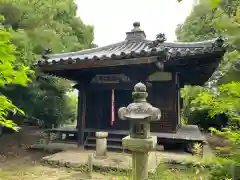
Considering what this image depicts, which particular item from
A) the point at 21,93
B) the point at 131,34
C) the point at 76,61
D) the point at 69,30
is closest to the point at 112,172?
the point at 76,61

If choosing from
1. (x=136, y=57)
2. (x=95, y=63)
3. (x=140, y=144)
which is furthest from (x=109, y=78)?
(x=140, y=144)

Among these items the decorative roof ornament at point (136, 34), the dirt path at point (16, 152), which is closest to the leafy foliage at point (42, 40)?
the dirt path at point (16, 152)

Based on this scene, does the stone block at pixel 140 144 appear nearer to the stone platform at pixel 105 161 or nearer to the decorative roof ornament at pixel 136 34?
the stone platform at pixel 105 161

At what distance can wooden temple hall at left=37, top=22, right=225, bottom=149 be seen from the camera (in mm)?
6773

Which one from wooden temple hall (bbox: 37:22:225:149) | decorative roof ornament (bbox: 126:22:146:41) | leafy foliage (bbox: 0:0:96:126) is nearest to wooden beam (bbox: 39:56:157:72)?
wooden temple hall (bbox: 37:22:225:149)

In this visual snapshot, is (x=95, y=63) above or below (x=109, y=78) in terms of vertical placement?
above

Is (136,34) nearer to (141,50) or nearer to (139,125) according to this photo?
(141,50)

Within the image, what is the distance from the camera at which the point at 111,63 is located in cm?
708

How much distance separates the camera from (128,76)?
27.0ft

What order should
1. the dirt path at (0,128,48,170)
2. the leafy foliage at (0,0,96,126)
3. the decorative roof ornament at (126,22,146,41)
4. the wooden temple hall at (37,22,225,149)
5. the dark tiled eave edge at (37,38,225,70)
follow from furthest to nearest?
the decorative roof ornament at (126,22,146,41)
the leafy foliage at (0,0,96,126)
the dirt path at (0,128,48,170)
the wooden temple hall at (37,22,225,149)
the dark tiled eave edge at (37,38,225,70)

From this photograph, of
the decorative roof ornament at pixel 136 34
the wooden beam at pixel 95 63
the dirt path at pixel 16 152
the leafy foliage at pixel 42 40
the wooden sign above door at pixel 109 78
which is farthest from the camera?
the decorative roof ornament at pixel 136 34

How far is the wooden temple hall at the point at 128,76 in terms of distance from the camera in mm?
6773

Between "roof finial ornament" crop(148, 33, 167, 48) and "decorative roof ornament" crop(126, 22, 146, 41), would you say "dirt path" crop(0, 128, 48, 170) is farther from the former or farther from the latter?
"decorative roof ornament" crop(126, 22, 146, 41)

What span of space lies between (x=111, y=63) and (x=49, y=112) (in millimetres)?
10179
